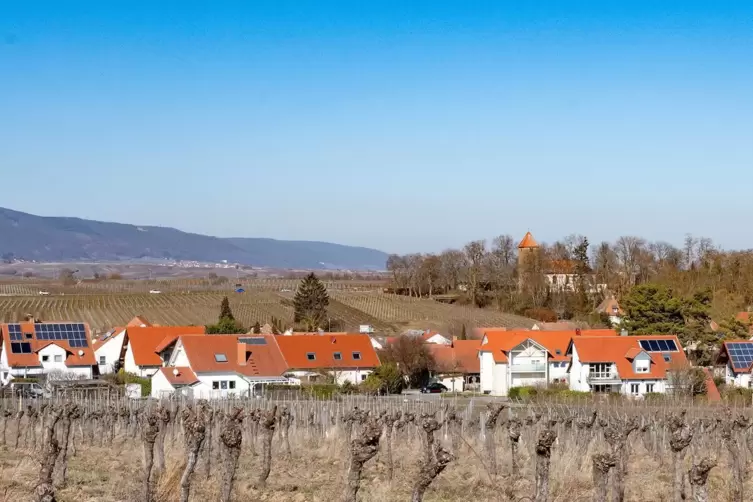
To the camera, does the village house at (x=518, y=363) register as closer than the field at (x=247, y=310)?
Yes

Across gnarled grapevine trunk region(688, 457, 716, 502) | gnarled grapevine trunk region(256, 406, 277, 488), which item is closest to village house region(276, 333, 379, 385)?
gnarled grapevine trunk region(256, 406, 277, 488)

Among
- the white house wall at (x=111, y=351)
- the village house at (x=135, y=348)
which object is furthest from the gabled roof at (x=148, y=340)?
the white house wall at (x=111, y=351)

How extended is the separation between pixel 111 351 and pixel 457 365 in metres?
18.9

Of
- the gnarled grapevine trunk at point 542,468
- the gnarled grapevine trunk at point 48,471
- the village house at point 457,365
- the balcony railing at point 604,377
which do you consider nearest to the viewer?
the gnarled grapevine trunk at point 48,471

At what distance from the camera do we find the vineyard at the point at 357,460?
51.6ft

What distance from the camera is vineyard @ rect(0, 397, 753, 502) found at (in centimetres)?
1574

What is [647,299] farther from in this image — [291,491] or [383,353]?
[291,491]

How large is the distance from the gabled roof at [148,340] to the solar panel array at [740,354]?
27706 mm

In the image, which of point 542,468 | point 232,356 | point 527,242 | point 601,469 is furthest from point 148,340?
point 527,242

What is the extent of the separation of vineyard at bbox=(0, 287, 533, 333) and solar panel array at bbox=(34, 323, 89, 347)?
2219 cm

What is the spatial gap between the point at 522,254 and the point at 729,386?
6725 centimetres

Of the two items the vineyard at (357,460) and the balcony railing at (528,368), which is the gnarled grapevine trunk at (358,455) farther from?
the balcony railing at (528,368)

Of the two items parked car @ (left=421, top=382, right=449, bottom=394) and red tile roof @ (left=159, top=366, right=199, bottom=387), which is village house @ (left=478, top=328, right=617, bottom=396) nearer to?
parked car @ (left=421, top=382, right=449, bottom=394)

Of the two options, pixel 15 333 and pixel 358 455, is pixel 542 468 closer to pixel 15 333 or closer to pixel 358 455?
pixel 358 455
